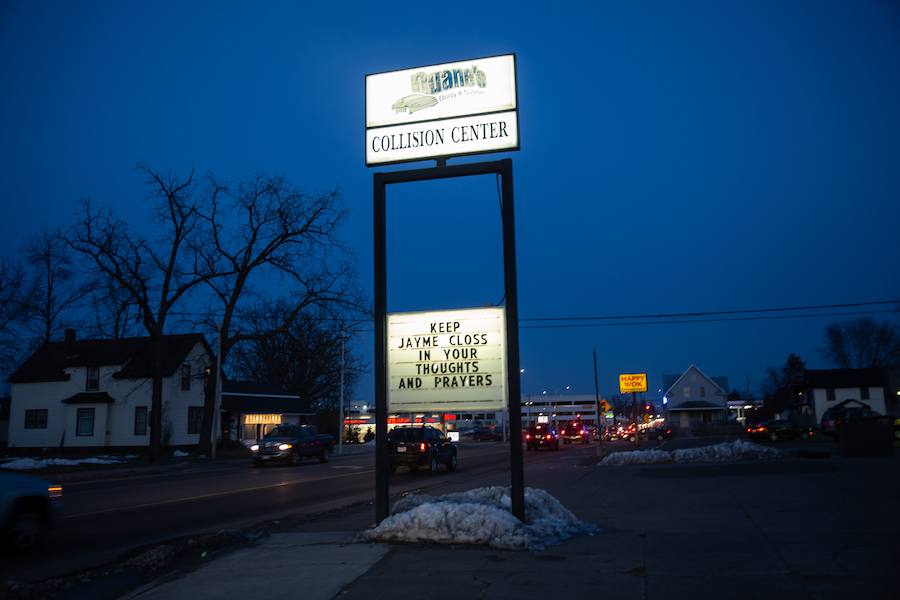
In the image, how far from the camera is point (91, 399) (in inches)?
1852

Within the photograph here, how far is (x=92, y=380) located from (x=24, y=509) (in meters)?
41.6

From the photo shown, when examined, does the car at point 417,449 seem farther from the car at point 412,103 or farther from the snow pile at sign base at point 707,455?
the car at point 412,103

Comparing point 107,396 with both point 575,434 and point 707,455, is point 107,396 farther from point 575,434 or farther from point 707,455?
point 575,434

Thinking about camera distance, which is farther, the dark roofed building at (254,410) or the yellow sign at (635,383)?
the yellow sign at (635,383)

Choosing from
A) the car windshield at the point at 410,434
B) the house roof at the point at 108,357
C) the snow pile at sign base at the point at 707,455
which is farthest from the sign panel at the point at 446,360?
the house roof at the point at 108,357

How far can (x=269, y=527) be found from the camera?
12.4 metres

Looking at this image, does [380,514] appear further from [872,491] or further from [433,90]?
[872,491]

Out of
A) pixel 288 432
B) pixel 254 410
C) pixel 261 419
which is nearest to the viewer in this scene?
pixel 288 432

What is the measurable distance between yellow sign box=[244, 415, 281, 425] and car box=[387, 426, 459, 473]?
98.8 ft

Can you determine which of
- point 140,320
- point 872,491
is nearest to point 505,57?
point 872,491

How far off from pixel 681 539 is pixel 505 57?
7098 millimetres

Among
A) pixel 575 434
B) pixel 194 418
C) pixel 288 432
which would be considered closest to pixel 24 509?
pixel 288 432

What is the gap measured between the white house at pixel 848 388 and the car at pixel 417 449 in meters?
51.6

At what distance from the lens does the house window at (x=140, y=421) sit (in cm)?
4672
